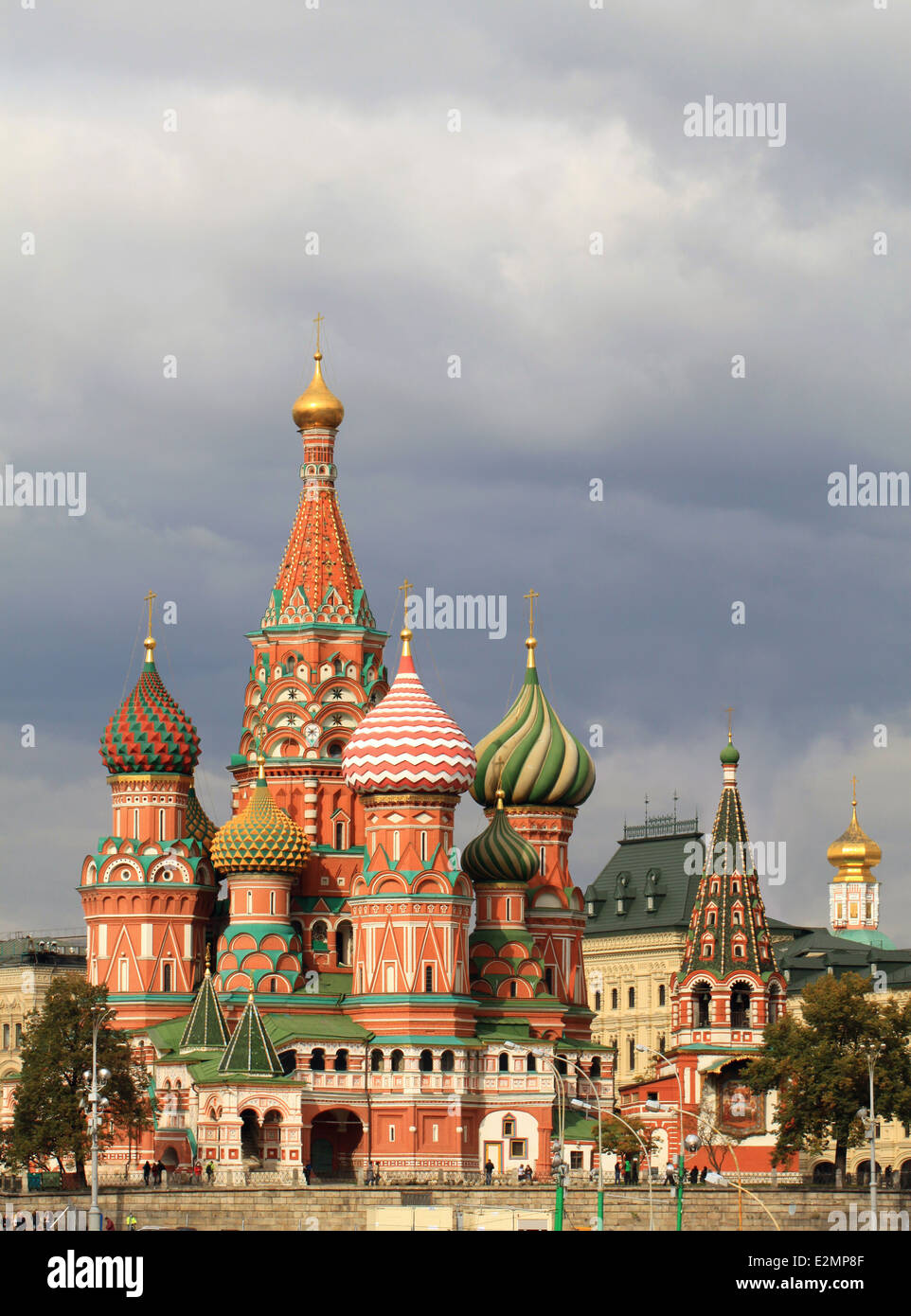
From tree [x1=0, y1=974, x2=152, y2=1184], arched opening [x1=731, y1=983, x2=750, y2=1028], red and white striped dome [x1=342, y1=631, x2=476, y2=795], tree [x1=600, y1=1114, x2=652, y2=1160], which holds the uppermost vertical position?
red and white striped dome [x1=342, y1=631, x2=476, y2=795]

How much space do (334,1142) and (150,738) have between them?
51.0 ft

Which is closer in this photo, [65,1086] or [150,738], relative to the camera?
[65,1086]

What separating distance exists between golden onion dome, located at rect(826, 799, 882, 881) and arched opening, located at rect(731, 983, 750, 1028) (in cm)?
5357

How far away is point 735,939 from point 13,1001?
5118cm

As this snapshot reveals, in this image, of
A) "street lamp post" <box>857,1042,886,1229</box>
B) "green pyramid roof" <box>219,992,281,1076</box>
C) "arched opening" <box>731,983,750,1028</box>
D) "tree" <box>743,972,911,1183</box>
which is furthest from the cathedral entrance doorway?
"street lamp post" <box>857,1042,886,1229</box>

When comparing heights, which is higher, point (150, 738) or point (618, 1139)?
point (150, 738)

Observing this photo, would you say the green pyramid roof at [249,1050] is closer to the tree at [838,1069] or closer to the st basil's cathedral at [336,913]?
the st basil's cathedral at [336,913]

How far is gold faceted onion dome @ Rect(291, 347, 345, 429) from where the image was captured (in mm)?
100125

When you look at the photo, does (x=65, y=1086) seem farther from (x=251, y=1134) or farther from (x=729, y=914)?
(x=729, y=914)

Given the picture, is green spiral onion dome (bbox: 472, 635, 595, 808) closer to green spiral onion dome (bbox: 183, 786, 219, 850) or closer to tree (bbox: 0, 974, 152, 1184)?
green spiral onion dome (bbox: 183, 786, 219, 850)

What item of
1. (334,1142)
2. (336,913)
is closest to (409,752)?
(336,913)

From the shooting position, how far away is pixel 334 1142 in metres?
90.1
